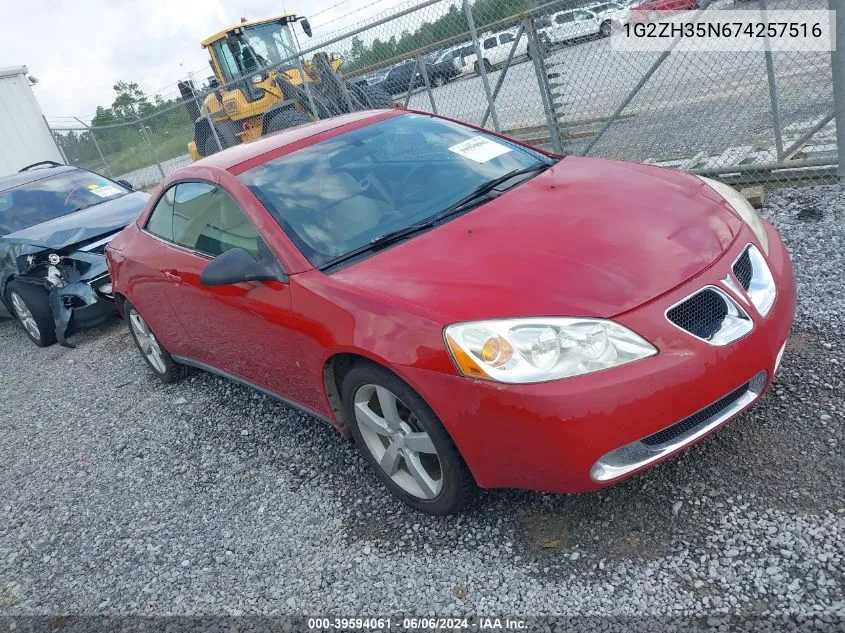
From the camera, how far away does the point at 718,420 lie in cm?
235

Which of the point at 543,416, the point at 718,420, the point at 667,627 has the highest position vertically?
the point at 543,416

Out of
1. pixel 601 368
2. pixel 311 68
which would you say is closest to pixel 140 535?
pixel 601 368

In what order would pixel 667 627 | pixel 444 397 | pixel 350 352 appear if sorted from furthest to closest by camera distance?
1. pixel 350 352
2. pixel 444 397
3. pixel 667 627

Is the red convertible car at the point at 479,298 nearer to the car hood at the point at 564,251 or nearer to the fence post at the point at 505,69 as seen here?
the car hood at the point at 564,251

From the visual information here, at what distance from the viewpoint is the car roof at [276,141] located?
357cm

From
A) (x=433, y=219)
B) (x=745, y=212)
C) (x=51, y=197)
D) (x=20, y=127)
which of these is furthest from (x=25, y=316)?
(x=20, y=127)

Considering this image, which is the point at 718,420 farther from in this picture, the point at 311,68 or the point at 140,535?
the point at 311,68

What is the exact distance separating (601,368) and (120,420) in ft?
11.7

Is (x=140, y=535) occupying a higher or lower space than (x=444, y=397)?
lower

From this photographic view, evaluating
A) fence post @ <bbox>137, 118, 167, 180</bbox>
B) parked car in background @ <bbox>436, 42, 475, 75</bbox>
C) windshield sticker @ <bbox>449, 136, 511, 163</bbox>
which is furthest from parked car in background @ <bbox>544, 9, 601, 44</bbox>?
fence post @ <bbox>137, 118, 167, 180</bbox>

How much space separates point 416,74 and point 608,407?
620cm

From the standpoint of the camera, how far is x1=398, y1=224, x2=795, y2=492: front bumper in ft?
7.04

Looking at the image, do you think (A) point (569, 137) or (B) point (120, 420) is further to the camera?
(A) point (569, 137)

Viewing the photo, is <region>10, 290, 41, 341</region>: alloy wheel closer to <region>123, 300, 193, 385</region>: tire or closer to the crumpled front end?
the crumpled front end
